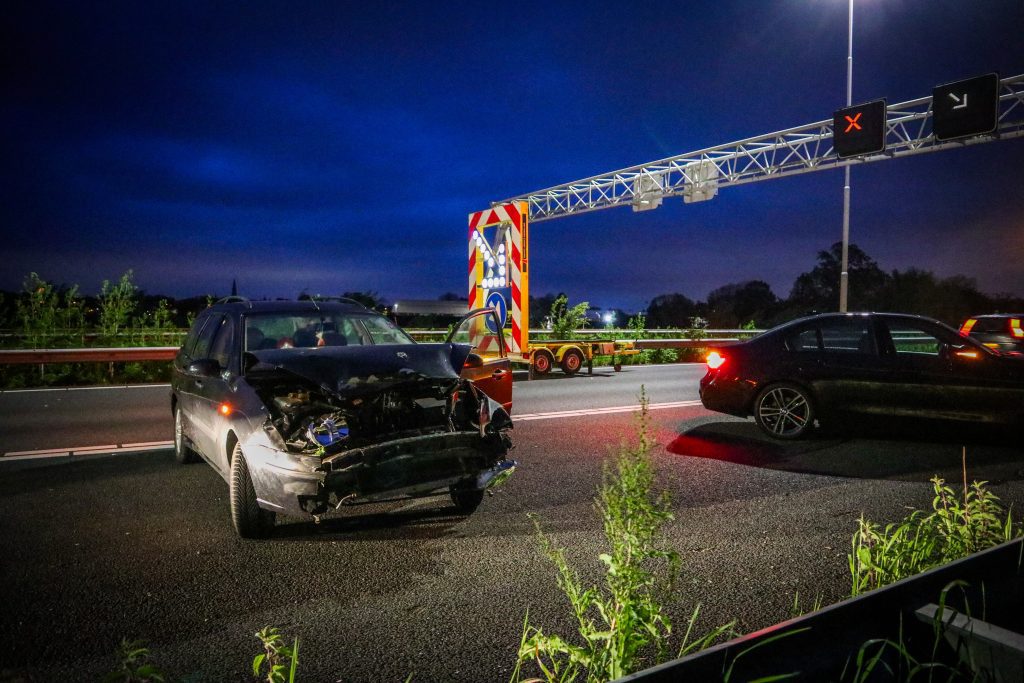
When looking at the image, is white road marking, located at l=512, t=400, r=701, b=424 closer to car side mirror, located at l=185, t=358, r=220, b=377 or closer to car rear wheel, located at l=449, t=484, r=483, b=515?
car rear wheel, located at l=449, t=484, r=483, b=515

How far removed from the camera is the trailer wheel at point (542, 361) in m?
15.4

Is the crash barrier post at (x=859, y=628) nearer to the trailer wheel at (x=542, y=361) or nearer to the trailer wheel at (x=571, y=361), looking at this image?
the trailer wheel at (x=542, y=361)

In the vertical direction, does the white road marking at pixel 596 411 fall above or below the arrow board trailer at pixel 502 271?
below

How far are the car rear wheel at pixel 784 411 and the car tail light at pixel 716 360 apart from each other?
0.58 metres

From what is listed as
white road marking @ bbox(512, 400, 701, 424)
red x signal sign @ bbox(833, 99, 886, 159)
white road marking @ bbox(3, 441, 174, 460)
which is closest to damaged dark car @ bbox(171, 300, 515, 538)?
white road marking @ bbox(3, 441, 174, 460)

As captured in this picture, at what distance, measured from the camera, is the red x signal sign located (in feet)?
55.4

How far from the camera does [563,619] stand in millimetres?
3090

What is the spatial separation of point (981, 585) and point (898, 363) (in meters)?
5.61

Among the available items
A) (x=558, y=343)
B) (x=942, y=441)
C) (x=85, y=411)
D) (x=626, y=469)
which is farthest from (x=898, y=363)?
(x=85, y=411)

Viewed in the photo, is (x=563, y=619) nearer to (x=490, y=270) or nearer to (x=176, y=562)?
(x=176, y=562)

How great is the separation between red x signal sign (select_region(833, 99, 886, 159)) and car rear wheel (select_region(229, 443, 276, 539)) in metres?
18.2

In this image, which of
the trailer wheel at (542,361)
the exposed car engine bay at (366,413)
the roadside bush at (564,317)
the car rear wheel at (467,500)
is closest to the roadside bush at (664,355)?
the roadside bush at (564,317)

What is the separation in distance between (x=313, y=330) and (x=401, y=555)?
7.43 ft

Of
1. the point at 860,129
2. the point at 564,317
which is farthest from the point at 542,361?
the point at 860,129
